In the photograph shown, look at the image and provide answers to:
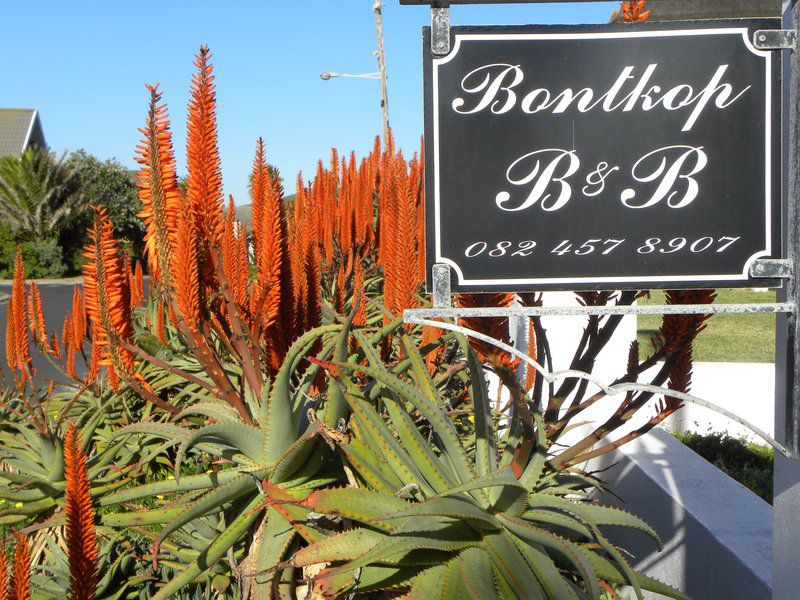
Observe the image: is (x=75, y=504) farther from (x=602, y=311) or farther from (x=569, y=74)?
(x=569, y=74)

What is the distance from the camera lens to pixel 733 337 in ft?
36.1

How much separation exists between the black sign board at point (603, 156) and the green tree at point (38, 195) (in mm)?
30400

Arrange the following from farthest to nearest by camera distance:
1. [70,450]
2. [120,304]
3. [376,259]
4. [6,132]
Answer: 1. [6,132]
2. [376,259]
3. [120,304]
4. [70,450]

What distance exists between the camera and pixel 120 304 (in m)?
2.66

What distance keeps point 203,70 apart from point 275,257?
65 centimetres

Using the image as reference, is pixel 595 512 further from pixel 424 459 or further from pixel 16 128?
pixel 16 128

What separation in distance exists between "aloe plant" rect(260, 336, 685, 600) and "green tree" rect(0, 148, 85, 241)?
30.2 meters

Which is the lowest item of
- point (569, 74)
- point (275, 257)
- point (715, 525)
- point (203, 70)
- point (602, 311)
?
point (715, 525)

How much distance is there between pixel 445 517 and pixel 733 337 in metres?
10.1

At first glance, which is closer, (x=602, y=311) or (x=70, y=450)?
(x=70, y=450)

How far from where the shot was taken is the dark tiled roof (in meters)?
45.2

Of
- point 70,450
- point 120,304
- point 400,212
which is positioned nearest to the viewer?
point 70,450

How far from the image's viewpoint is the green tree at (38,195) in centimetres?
2897

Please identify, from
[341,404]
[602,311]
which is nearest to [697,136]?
[602,311]
